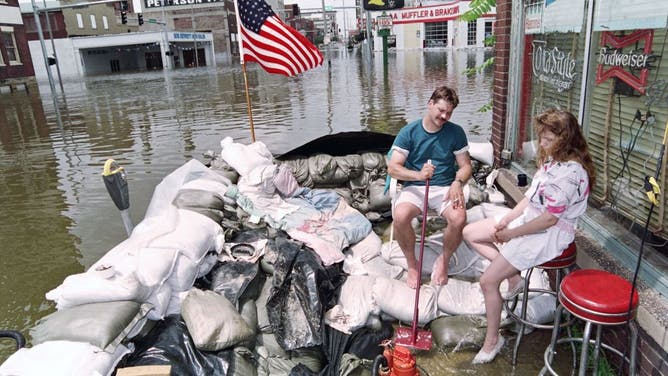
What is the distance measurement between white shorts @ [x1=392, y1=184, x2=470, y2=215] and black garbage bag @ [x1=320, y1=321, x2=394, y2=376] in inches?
42.5

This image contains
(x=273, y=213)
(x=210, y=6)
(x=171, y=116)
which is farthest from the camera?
(x=210, y=6)

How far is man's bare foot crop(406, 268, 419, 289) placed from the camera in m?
3.80

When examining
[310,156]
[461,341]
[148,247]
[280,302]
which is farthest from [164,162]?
[461,341]

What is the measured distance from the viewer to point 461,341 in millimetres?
3361

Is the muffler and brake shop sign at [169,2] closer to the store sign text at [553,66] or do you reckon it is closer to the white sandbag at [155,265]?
the store sign text at [553,66]

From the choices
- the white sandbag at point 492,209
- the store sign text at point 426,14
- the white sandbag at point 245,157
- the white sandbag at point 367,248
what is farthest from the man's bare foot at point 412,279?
the store sign text at point 426,14

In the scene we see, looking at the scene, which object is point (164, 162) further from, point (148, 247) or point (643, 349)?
point (643, 349)

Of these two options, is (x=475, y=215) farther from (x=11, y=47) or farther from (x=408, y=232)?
(x=11, y=47)

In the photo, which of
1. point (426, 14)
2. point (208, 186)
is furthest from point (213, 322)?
point (426, 14)

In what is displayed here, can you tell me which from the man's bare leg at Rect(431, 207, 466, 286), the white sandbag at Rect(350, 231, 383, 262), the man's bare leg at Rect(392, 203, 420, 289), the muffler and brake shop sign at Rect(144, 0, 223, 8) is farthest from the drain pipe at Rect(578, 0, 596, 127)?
the muffler and brake shop sign at Rect(144, 0, 223, 8)

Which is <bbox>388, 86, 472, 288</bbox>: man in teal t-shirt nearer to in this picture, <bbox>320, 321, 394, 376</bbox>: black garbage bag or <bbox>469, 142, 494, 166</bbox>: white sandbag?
<bbox>320, 321, 394, 376</bbox>: black garbage bag

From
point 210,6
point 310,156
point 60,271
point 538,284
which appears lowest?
point 60,271

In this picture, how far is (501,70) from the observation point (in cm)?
539

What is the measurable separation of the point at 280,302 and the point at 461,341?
1.36m
